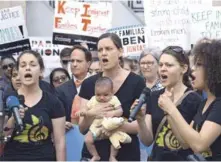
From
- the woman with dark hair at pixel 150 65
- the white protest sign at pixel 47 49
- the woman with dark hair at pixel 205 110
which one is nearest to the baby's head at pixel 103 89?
the woman with dark hair at pixel 205 110

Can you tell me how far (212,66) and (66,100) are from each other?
2.80 meters

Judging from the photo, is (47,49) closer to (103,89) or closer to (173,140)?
(103,89)

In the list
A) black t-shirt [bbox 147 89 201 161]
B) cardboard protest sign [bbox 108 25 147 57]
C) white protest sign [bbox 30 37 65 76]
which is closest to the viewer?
black t-shirt [bbox 147 89 201 161]

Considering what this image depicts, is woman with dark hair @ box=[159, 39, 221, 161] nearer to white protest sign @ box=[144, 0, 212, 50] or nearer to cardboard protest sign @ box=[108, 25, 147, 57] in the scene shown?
white protest sign @ box=[144, 0, 212, 50]

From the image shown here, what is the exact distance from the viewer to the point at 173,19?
8.12 meters

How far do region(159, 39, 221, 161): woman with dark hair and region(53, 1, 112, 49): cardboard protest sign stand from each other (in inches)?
195

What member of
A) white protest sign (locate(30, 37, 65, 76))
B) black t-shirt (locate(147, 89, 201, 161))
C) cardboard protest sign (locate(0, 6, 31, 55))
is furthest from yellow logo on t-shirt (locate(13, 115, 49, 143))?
white protest sign (locate(30, 37, 65, 76))

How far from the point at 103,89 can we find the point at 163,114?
536mm

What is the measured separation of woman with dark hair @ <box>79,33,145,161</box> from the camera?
194 inches

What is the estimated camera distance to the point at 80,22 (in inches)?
359

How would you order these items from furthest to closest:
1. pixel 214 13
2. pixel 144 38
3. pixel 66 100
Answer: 1. pixel 144 38
2. pixel 214 13
3. pixel 66 100

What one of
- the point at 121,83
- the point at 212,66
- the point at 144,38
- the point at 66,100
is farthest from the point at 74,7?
the point at 212,66

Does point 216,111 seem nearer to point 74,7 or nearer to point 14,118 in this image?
point 14,118

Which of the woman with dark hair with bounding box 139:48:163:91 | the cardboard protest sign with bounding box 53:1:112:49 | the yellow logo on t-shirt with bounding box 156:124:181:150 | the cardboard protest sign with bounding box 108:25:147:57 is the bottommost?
the yellow logo on t-shirt with bounding box 156:124:181:150
